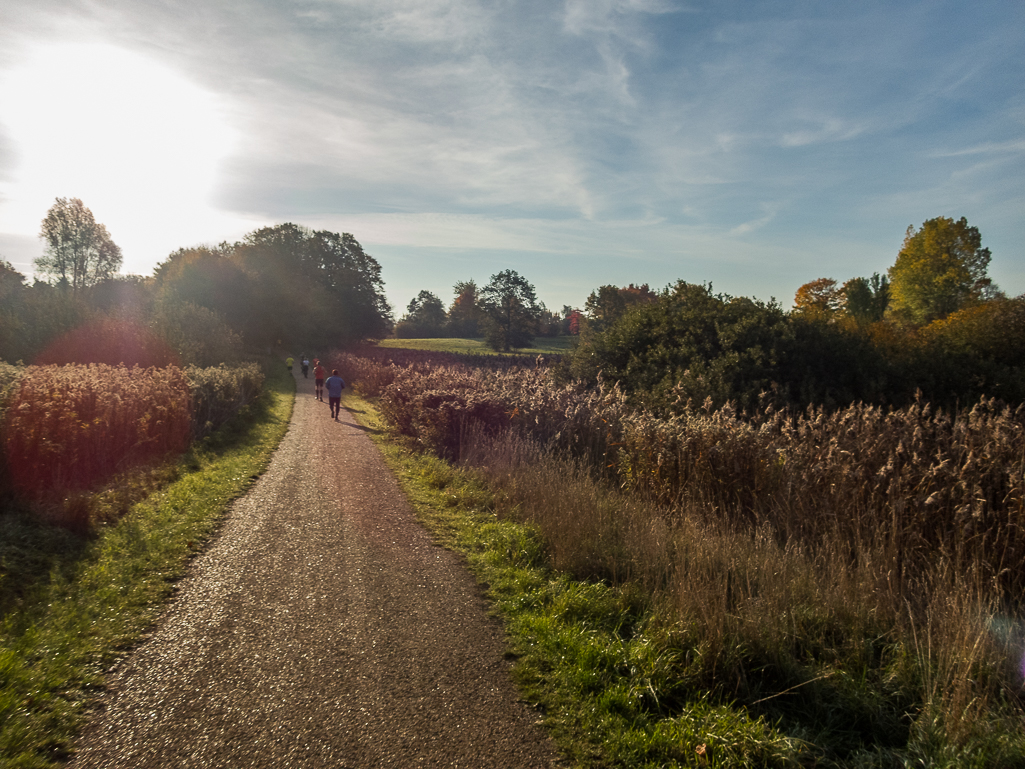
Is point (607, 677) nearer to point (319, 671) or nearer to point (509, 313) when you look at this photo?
point (319, 671)

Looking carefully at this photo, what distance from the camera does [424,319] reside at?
391 ft

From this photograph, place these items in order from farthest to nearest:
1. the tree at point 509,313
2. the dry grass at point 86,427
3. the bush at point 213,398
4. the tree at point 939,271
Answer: the tree at point 509,313 < the tree at point 939,271 < the bush at point 213,398 < the dry grass at point 86,427

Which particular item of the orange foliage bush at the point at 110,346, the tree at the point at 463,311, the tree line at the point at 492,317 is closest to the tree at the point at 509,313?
the tree line at the point at 492,317

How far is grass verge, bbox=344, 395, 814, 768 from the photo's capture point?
3.05 m

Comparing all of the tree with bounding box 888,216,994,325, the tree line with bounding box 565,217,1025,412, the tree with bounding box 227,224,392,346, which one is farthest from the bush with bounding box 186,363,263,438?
the tree with bounding box 888,216,994,325

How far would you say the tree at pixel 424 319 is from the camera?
367 feet

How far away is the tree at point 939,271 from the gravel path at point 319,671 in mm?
51383

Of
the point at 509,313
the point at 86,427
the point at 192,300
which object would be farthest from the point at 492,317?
the point at 86,427

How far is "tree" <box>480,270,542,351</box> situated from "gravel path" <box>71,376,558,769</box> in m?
67.2

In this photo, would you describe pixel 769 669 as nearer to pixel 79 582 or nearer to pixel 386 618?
pixel 386 618

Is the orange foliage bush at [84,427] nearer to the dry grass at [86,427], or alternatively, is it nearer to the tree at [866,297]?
the dry grass at [86,427]

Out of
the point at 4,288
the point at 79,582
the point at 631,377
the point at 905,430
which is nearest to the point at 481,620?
the point at 79,582

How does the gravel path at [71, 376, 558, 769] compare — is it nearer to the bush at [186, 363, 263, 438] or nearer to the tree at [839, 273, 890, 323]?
the bush at [186, 363, 263, 438]

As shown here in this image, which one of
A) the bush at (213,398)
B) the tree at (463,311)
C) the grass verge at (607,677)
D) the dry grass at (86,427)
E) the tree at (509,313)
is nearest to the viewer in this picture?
the grass verge at (607,677)
